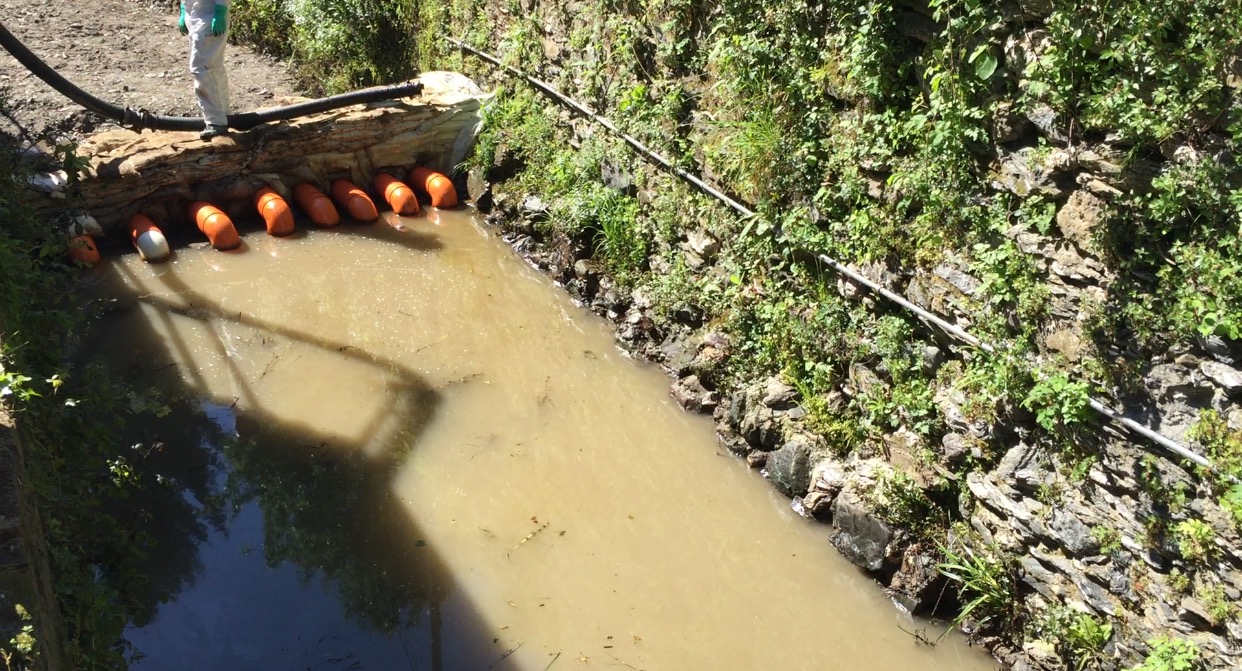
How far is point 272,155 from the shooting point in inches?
329

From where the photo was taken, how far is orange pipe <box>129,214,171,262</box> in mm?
7689

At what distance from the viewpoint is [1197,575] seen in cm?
392

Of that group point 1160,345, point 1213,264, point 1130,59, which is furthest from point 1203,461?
point 1130,59

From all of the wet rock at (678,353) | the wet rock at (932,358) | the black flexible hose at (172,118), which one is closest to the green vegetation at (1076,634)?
the wet rock at (932,358)

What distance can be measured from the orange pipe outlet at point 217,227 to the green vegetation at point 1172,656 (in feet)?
23.4

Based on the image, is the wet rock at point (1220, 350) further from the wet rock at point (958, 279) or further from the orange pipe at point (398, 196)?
the orange pipe at point (398, 196)

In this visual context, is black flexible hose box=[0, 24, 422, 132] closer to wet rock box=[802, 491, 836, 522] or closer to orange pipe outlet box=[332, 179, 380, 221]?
orange pipe outlet box=[332, 179, 380, 221]

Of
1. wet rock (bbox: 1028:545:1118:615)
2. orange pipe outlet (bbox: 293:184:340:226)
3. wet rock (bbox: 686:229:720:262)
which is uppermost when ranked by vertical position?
wet rock (bbox: 686:229:720:262)

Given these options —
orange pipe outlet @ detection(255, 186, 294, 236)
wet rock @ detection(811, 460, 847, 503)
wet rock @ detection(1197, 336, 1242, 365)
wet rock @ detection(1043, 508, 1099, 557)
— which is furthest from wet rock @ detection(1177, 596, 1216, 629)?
orange pipe outlet @ detection(255, 186, 294, 236)

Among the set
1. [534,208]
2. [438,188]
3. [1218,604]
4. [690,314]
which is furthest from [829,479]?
[438,188]

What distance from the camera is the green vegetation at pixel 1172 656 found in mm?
3898

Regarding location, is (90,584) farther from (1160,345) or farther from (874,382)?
(1160,345)

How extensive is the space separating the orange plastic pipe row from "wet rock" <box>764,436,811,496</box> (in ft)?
15.1

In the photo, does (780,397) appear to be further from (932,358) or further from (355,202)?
(355,202)
